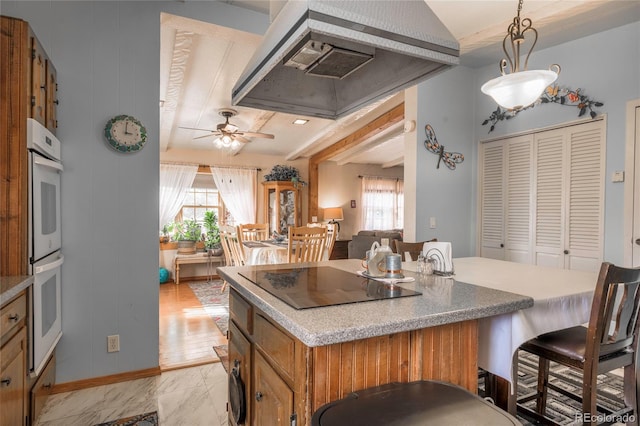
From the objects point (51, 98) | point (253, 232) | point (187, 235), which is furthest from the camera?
point (187, 235)

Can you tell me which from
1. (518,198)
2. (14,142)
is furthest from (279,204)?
(14,142)

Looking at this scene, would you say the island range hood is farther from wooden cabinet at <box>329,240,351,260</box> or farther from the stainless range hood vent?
wooden cabinet at <box>329,240,351,260</box>

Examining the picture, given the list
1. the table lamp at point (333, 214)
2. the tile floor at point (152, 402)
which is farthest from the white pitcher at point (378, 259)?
the table lamp at point (333, 214)

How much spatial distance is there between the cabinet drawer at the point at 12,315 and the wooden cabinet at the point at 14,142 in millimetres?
175

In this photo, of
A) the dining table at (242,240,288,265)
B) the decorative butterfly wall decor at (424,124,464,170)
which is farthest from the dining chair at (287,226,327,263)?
the decorative butterfly wall decor at (424,124,464,170)

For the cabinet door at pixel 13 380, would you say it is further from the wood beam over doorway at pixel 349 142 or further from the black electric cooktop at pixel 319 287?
the wood beam over doorway at pixel 349 142

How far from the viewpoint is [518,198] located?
3.53 m

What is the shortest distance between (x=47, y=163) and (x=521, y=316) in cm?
236

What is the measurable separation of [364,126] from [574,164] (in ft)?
11.3

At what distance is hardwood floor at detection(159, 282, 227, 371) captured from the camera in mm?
2783

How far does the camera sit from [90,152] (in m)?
2.32

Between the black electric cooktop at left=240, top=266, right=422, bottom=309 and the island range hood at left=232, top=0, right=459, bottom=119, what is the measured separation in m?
0.82

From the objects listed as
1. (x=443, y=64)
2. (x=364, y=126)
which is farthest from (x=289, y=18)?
(x=364, y=126)

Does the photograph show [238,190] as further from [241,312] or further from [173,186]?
[241,312]
